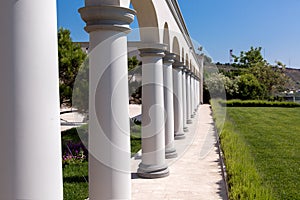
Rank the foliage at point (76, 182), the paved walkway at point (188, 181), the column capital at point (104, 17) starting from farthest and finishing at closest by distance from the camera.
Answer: the foliage at point (76, 182) → the paved walkway at point (188, 181) → the column capital at point (104, 17)

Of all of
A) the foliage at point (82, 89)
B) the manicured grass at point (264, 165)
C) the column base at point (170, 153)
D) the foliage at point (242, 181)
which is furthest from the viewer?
the foliage at point (82, 89)

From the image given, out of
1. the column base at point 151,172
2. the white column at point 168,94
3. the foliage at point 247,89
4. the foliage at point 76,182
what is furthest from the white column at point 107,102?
the foliage at point 247,89

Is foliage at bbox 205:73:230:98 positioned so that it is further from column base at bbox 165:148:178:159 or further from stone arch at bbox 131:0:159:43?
stone arch at bbox 131:0:159:43

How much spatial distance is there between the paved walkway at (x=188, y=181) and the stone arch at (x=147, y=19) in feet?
11.3

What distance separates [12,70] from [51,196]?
832mm

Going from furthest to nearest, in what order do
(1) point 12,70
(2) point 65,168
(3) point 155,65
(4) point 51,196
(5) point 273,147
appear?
(5) point 273,147
(2) point 65,168
(3) point 155,65
(4) point 51,196
(1) point 12,70

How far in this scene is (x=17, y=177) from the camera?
6.07ft

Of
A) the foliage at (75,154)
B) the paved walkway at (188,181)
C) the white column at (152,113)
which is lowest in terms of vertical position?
the paved walkway at (188,181)

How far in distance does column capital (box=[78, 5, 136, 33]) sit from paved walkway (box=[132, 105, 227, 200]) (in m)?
3.79

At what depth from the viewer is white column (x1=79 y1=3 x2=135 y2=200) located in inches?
155

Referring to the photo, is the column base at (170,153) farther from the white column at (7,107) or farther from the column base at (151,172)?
the white column at (7,107)

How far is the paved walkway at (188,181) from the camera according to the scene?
6.49 metres

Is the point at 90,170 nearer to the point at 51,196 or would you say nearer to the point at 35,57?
the point at 51,196

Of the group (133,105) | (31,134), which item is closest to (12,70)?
(31,134)
